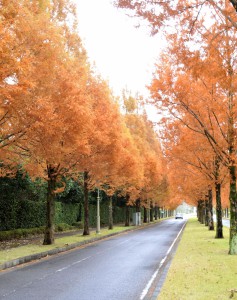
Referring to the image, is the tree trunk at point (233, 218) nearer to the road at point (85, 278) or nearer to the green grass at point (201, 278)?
the green grass at point (201, 278)

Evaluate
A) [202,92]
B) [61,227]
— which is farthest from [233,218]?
[61,227]

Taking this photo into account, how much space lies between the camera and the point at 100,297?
7648mm

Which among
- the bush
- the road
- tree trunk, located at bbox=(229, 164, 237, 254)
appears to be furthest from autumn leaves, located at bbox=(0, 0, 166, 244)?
the bush

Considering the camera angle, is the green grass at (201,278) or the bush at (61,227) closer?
the green grass at (201,278)

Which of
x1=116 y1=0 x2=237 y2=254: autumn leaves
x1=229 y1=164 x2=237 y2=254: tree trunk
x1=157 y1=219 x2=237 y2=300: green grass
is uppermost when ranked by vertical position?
x1=116 y1=0 x2=237 y2=254: autumn leaves

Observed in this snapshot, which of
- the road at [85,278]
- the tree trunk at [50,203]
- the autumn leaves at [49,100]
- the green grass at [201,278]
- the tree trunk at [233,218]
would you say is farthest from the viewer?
the tree trunk at [50,203]

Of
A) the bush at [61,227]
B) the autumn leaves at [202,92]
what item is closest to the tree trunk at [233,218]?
the autumn leaves at [202,92]

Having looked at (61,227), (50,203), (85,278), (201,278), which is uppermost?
(50,203)

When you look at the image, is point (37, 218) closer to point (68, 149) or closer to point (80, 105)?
point (68, 149)

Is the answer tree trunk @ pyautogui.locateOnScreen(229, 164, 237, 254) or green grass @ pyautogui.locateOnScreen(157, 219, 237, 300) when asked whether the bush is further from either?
tree trunk @ pyautogui.locateOnScreen(229, 164, 237, 254)

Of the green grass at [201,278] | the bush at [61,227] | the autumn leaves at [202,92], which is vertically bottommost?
the bush at [61,227]

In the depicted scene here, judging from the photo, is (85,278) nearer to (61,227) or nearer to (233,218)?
(233,218)

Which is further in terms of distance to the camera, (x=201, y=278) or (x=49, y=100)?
(x=49, y=100)

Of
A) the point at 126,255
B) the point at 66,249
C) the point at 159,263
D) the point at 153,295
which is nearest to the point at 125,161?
the point at 66,249
